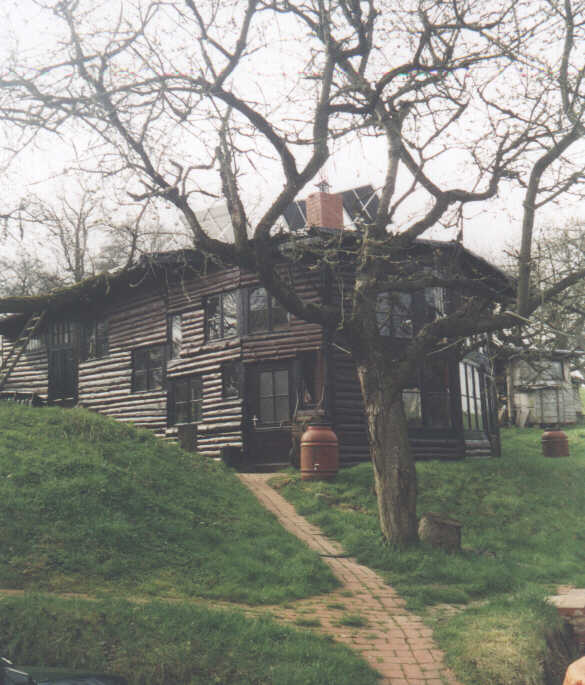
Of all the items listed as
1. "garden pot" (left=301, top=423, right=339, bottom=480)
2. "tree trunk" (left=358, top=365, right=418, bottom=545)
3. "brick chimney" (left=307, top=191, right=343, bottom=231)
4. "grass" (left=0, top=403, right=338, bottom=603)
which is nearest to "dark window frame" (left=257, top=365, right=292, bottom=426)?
"garden pot" (left=301, top=423, right=339, bottom=480)

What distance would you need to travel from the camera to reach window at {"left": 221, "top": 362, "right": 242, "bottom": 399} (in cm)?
1850

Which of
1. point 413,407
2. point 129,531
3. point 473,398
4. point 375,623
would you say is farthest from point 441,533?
point 473,398

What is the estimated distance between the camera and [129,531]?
8.85 metres

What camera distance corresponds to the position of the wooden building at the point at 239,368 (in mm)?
17562

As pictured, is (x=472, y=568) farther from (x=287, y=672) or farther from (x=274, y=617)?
(x=287, y=672)

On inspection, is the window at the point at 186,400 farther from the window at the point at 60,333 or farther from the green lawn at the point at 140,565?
the window at the point at 60,333

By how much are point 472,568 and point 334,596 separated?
257 centimetres

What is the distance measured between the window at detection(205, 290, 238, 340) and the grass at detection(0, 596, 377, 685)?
13.3 meters

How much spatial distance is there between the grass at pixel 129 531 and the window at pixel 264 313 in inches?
251

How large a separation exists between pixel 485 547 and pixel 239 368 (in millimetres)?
9178

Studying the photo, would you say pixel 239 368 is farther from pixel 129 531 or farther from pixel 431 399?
pixel 129 531

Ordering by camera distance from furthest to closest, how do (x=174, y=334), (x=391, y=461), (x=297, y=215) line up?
(x=297, y=215) < (x=174, y=334) < (x=391, y=461)

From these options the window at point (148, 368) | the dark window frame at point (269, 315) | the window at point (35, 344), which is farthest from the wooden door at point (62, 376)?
the dark window frame at point (269, 315)

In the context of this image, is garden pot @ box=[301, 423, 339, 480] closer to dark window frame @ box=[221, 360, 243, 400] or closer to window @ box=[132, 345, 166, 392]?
dark window frame @ box=[221, 360, 243, 400]
